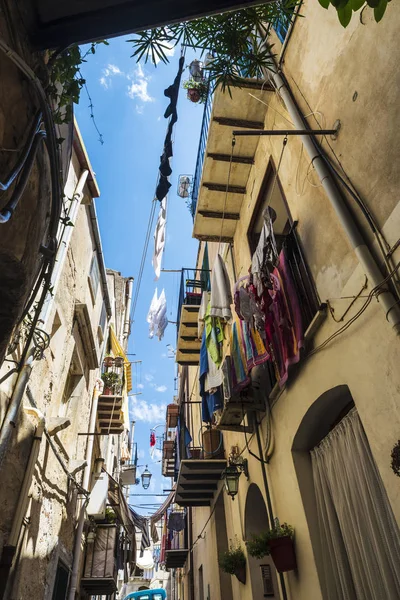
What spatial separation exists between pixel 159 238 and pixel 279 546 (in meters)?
6.34

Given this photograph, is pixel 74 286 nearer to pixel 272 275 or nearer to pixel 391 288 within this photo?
pixel 272 275

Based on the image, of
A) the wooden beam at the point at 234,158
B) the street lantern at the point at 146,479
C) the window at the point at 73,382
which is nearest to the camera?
the wooden beam at the point at 234,158

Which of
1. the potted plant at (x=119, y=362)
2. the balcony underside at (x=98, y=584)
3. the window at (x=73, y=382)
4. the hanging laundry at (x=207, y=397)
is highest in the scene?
the potted plant at (x=119, y=362)

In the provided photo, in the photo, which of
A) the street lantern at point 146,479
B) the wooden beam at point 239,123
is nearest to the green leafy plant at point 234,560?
the wooden beam at point 239,123

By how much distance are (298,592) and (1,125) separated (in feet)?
18.1

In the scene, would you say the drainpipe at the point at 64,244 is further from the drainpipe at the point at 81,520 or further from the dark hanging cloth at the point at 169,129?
the drainpipe at the point at 81,520

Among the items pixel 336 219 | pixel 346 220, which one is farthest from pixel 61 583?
pixel 346 220

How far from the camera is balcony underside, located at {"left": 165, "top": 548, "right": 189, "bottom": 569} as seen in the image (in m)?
17.2

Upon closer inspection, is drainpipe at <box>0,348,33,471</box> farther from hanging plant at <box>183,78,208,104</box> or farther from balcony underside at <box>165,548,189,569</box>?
balcony underside at <box>165,548,189,569</box>

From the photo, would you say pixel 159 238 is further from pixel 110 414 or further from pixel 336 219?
pixel 110 414

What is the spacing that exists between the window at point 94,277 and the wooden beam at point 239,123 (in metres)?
5.91

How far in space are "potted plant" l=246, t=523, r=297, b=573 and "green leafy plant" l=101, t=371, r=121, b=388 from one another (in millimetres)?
9072

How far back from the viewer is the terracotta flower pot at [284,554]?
15.4 feet

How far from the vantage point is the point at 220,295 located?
8.10 metres
